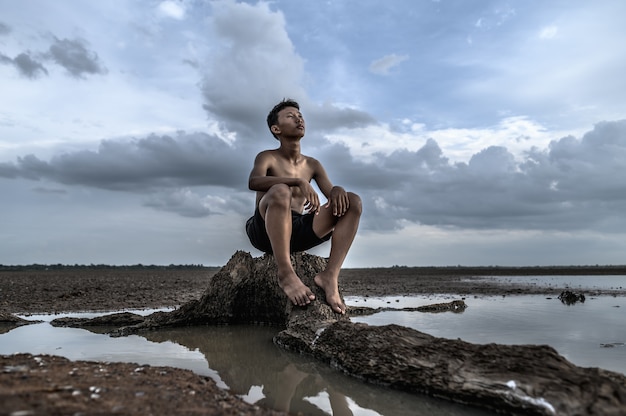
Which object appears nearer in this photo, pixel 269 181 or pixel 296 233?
pixel 269 181

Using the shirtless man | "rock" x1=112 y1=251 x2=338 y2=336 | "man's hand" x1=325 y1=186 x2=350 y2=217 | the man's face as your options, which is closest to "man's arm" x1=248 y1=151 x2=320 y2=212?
the shirtless man

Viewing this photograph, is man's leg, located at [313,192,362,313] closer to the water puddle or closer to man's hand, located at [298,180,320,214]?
man's hand, located at [298,180,320,214]

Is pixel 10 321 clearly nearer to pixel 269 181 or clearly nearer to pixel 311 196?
pixel 269 181

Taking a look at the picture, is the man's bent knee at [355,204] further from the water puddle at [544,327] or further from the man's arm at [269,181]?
the water puddle at [544,327]

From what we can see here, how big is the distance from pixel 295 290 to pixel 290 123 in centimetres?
180

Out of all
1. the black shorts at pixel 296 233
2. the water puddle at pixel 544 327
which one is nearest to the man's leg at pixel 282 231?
the black shorts at pixel 296 233

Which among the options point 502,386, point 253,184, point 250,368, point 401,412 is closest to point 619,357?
point 502,386

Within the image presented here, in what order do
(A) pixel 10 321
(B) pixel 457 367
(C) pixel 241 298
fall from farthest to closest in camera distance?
(C) pixel 241 298 < (A) pixel 10 321 < (B) pixel 457 367

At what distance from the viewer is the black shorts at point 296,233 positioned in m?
4.75

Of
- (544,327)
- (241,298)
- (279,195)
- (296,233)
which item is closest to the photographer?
(279,195)

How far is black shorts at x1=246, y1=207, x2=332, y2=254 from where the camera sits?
4746 mm

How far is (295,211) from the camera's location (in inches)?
196

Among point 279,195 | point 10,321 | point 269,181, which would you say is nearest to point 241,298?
point 269,181

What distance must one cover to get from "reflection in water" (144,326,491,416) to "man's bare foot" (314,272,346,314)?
2.26ft
